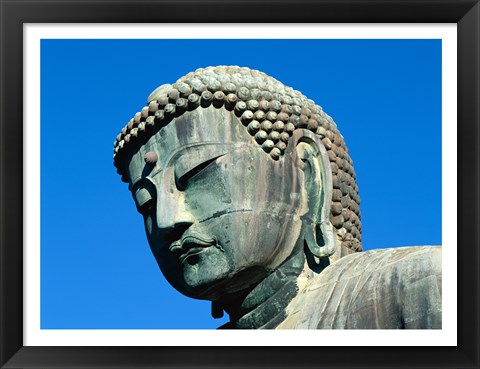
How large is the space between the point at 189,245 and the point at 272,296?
→ 3.25 feet

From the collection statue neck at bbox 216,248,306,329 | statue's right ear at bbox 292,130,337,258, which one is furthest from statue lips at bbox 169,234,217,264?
statue's right ear at bbox 292,130,337,258

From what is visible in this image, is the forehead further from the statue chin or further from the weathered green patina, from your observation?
the statue chin

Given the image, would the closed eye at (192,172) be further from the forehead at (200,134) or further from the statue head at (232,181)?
the forehead at (200,134)

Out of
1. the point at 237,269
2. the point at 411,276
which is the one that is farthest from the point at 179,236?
the point at 411,276

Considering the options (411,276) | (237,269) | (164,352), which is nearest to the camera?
(164,352)

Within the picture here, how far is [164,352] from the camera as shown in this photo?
15977 millimetres

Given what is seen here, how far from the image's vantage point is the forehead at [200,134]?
1892 cm

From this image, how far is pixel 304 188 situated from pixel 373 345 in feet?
10.9

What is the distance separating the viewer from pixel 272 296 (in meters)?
18.9
